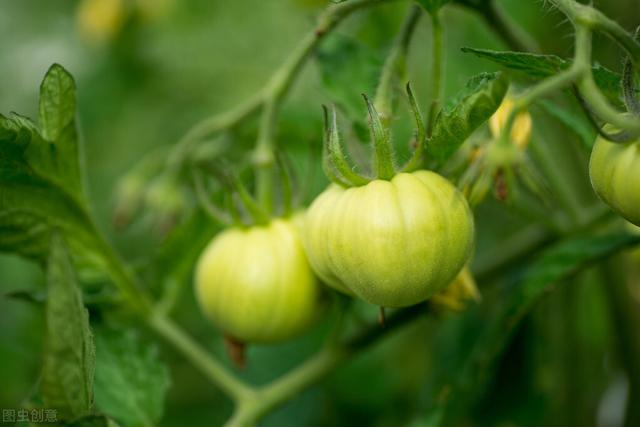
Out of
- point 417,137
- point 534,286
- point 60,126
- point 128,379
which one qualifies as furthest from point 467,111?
point 128,379

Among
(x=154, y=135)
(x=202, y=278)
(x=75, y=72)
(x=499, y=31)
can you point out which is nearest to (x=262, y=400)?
(x=202, y=278)

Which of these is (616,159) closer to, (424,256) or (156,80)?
(424,256)

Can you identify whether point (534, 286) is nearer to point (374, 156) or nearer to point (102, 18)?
point (374, 156)

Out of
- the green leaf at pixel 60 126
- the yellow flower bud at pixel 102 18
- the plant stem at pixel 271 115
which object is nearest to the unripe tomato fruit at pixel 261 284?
the plant stem at pixel 271 115

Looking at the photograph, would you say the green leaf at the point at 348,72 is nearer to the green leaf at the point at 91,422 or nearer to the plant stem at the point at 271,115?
the plant stem at the point at 271,115

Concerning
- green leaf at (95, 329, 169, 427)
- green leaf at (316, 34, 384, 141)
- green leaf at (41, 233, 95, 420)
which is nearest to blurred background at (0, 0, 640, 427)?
green leaf at (316, 34, 384, 141)

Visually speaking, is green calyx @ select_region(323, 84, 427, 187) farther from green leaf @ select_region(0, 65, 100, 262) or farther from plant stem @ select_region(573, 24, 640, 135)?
green leaf @ select_region(0, 65, 100, 262)
